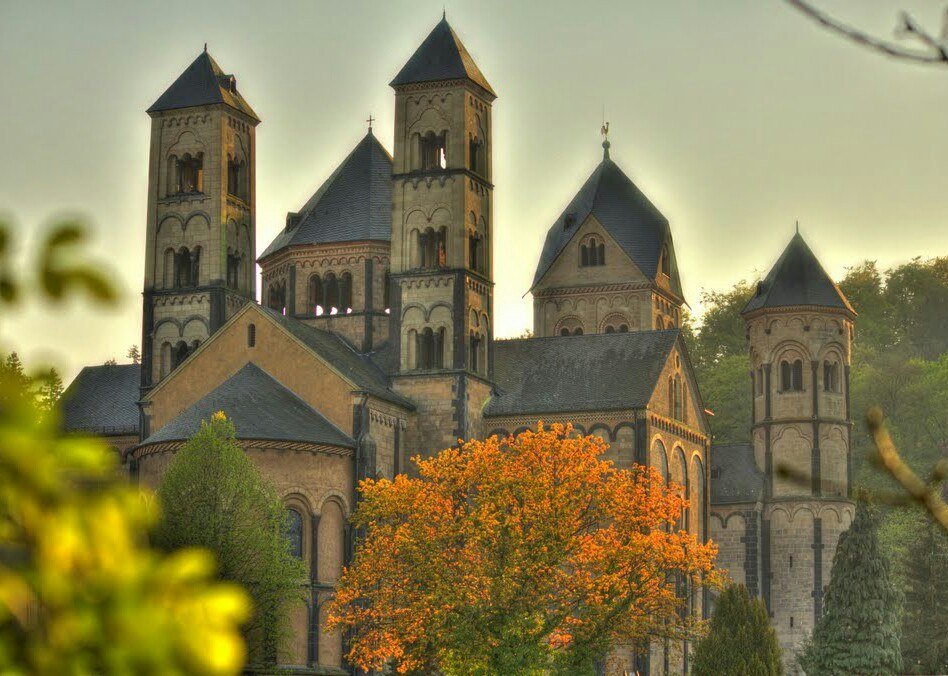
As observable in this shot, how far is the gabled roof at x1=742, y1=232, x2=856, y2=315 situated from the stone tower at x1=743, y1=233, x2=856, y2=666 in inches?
1.5


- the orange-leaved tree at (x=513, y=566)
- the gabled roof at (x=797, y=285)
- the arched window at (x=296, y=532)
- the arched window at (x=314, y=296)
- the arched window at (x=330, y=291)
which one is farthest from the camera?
the gabled roof at (x=797, y=285)

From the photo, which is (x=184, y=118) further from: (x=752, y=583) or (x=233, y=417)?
(x=752, y=583)

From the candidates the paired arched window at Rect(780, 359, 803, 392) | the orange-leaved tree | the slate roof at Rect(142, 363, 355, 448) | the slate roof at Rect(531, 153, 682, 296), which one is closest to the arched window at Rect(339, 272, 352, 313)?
the slate roof at Rect(142, 363, 355, 448)

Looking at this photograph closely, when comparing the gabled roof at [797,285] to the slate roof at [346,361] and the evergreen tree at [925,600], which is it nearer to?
the evergreen tree at [925,600]

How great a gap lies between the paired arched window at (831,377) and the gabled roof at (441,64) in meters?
17.4

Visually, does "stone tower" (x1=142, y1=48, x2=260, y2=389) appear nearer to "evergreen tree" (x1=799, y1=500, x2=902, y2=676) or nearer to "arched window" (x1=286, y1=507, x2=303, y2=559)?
"arched window" (x1=286, y1=507, x2=303, y2=559)

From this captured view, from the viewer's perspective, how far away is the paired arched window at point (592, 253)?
3024 inches

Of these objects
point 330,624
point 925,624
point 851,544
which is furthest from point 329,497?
point 925,624

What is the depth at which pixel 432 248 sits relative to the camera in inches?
2483

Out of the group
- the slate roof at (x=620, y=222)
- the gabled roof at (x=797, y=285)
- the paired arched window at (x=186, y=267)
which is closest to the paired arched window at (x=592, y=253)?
the slate roof at (x=620, y=222)

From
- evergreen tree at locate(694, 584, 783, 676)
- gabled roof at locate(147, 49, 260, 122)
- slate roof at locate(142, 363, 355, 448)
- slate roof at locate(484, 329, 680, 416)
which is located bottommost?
evergreen tree at locate(694, 584, 783, 676)

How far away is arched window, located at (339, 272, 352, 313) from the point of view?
67000 mm

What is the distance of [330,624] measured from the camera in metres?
48.8

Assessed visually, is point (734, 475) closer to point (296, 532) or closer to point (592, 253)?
point (592, 253)
